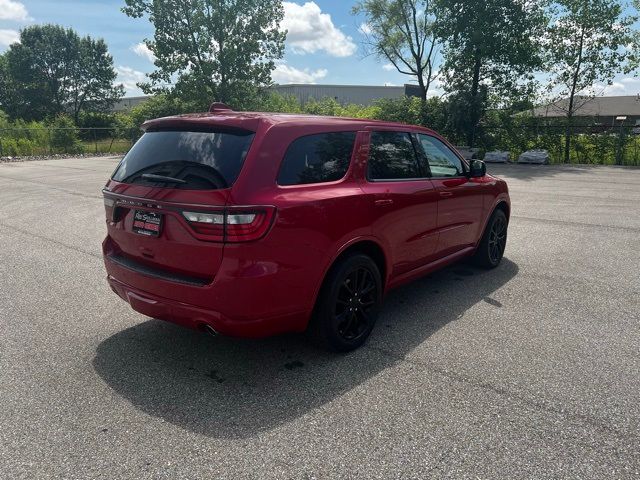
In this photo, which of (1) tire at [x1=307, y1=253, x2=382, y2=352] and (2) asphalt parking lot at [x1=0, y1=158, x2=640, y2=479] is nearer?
(2) asphalt parking lot at [x1=0, y1=158, x2=640, y2=479]

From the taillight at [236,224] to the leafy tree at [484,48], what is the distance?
20473 mm

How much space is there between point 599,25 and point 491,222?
63.1ft

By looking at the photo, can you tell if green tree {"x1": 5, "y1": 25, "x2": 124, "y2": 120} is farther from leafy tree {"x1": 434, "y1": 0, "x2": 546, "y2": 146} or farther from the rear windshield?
the rear windshield

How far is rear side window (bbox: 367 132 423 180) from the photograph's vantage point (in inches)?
151

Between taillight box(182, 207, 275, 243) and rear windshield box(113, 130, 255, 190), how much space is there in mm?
194

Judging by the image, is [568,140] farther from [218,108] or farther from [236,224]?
[236,224]

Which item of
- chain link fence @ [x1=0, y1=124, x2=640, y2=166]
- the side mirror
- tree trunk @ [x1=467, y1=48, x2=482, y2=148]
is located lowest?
the side mirror

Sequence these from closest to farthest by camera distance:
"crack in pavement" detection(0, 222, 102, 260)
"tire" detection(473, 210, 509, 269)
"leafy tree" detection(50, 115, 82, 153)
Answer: "tire" detection(473, 210, 509, 269) < "crack in pavement" detection(0, 222, 102, 260) < "leafy tree" detection(50, 115, 82, 153)

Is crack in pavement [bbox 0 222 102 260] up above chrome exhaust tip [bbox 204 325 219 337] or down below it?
below

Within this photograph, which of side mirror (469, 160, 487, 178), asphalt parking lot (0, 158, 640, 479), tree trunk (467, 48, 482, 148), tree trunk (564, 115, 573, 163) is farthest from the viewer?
tree trunk (467, 48, 482, 148)

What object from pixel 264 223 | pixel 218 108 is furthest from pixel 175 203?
pixel 218 108

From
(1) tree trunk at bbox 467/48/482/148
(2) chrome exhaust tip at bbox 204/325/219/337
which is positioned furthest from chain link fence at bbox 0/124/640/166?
(2) chrome exhaust tip at bbox 204/325/219/337

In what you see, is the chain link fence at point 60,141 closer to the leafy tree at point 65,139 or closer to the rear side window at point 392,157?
the leafy tree at point 65,139

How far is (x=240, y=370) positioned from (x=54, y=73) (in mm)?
59515
